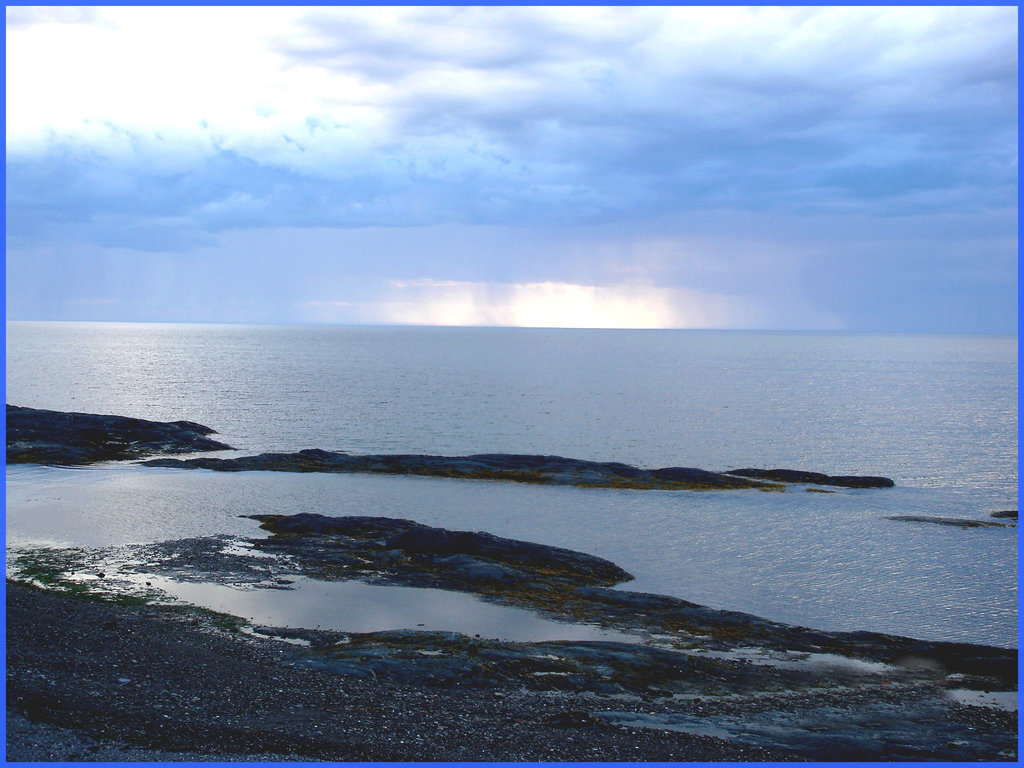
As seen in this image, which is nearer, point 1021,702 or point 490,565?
point 1021,702

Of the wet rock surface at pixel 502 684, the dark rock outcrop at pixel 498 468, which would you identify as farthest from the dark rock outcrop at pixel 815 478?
the wet rock surface at pixel 502 684

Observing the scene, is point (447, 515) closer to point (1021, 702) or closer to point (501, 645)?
point (501, 645)

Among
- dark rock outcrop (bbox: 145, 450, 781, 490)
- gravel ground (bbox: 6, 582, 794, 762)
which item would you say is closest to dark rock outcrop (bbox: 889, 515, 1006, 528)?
dark rock outcrop (bbox: 145, 450, 781, 490)

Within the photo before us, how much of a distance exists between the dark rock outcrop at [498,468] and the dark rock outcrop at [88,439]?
4.64m

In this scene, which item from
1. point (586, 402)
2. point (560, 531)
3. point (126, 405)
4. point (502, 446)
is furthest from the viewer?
point (586, 402)

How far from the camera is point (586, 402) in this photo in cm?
10312

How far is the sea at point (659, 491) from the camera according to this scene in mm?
30984

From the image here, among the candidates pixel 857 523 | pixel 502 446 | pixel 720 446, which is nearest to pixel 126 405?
pixel 502 446

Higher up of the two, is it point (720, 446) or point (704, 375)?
point (704, 375)

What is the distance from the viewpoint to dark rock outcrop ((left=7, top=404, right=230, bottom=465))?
53.1m

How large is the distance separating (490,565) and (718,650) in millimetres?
9382

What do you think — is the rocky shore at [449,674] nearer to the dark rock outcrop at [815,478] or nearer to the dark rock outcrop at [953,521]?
the dark rock outcrop at [953,521]

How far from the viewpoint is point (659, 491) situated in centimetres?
4759

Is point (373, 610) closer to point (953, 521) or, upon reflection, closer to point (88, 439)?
point (953, 521)
